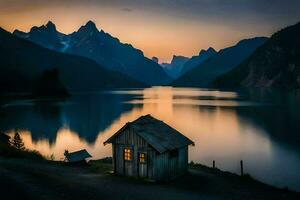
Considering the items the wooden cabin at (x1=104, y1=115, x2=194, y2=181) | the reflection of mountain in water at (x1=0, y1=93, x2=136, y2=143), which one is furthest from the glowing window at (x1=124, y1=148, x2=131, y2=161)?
the reflection of mountain in water at (x1=0, y1=93, x2=136, y2=143)

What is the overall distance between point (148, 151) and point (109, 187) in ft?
16.2

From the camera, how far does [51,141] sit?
250 ft

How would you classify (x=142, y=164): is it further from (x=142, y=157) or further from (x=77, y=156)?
(x=77, y=156)

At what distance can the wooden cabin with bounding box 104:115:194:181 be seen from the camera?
112 ft

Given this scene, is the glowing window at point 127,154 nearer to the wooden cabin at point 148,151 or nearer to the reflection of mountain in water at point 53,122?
the wooden cabin at point 148,151

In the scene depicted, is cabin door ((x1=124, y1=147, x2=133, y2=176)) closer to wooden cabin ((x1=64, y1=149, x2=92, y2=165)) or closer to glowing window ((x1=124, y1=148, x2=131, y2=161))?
glowing window ((x1=124, y1=148, x2=131, y2=161))

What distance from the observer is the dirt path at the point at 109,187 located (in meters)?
27.1

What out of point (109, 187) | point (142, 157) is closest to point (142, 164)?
point (142, 157)

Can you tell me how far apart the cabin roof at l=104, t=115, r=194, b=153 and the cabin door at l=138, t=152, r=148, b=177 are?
1.60 m

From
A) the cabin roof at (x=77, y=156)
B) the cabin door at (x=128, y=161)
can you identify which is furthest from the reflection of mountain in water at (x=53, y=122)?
the cabin door at (x=128, y=161)

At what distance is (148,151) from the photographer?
33.9m

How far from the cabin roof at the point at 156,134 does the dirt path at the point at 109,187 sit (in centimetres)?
333

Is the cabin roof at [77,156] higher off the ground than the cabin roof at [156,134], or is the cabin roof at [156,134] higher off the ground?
the cabin roof at [156,134]

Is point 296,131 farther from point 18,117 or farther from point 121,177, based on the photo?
point 18,117
